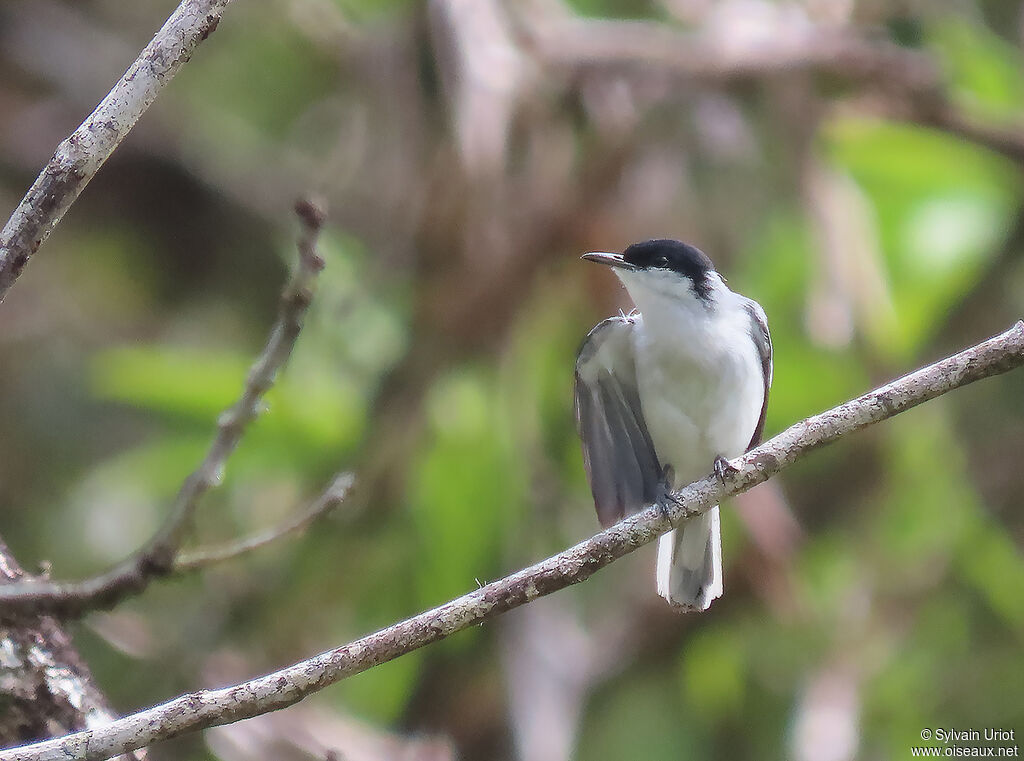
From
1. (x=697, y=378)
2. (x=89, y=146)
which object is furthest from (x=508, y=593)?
(x=697, y=378)

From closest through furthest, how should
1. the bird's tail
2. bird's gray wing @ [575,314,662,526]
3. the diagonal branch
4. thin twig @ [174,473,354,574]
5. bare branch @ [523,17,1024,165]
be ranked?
the diagonal branch, thin twig @ [174,473,354,574], the bird's tail, bird's gray wing @ [575,314,662,526], bare branch @ [523,17,1024,165]

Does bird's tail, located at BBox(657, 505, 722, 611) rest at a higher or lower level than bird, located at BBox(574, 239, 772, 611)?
lower

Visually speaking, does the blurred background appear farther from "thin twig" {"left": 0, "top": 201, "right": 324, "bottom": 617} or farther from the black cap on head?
"thin twig" {"left": 0, "top": 201, "right": 324, "bottom": 617}

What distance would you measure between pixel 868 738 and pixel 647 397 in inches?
83.0

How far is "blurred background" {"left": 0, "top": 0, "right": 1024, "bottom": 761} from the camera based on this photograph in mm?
4020

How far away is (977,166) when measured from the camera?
186 inches

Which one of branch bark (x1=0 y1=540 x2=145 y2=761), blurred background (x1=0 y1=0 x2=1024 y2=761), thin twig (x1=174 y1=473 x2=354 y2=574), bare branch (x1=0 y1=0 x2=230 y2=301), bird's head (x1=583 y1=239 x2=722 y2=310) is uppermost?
bare branch (x1=0 y1=0 x2=230 y2=301)

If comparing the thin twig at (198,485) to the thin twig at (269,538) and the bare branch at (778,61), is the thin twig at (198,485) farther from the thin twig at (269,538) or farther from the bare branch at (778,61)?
the bare branch at (778,61)

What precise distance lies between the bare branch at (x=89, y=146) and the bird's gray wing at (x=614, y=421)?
1836 millimetres

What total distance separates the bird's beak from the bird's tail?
0.69 meters

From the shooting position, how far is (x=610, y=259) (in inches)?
128

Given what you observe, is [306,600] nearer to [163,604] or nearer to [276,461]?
[276,461]

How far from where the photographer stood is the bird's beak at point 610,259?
3217 mm

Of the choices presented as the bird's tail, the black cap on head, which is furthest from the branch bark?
the black cap on head
